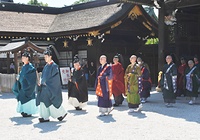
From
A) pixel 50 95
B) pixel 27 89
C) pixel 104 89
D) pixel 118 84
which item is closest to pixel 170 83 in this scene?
pixel 118 84

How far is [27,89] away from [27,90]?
0.03 meters

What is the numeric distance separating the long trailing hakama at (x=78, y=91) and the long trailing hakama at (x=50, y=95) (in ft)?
5.01

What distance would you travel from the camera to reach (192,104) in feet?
31.3

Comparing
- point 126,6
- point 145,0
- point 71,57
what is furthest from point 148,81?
point 71,57

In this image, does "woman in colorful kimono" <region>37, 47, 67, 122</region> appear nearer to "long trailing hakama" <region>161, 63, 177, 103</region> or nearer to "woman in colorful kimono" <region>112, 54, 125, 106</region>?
"woman in colorful kimono" <region>112, 54, 125, 106</region>

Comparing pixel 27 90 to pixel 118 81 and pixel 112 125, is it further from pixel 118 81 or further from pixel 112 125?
pixel 118 81

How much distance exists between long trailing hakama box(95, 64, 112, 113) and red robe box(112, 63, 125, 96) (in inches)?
60.6

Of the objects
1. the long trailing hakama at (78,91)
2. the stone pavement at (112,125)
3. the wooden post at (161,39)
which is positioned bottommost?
the stone pavement at (112,125)

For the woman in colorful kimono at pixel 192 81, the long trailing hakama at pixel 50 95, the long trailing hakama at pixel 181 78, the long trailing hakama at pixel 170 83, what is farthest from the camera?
the long trailing hakama at pixel 181 78

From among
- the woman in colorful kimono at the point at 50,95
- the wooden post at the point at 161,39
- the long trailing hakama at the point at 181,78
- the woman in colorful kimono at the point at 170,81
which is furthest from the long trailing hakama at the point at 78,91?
the long trailing hakama at the point at 181,78

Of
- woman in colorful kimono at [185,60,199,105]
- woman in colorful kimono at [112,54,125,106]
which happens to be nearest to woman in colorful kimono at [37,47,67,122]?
woman in colorful kimono at [112,54,125,106]

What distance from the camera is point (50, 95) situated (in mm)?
7102

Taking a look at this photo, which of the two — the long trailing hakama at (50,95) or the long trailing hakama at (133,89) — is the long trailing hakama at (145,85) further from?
the long trailing hakama at (50,95)

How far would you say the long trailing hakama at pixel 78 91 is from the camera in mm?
8750
